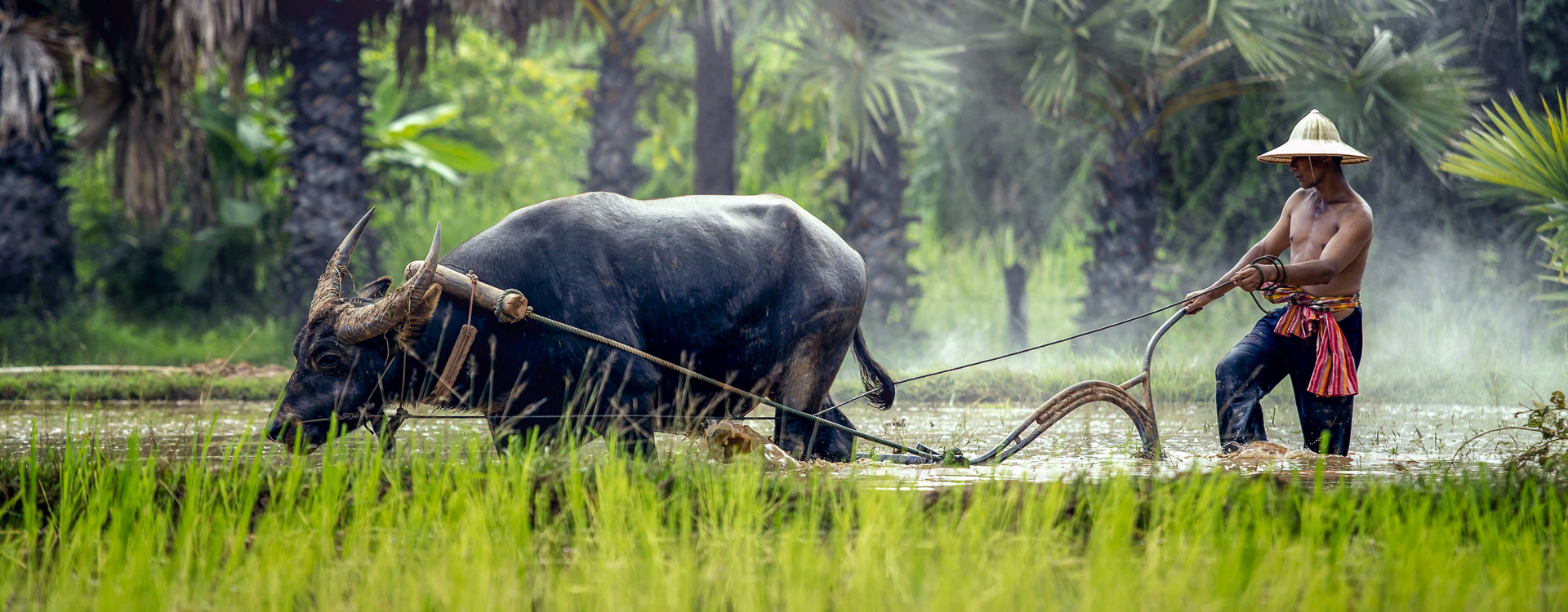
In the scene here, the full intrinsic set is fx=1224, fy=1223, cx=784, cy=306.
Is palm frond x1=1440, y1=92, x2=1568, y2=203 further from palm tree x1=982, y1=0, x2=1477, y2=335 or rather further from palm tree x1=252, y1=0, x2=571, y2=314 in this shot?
palm tree x1=252, y1=0, x2=571, y2=314

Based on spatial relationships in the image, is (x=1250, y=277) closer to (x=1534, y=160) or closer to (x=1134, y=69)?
(x=1534, y=160)

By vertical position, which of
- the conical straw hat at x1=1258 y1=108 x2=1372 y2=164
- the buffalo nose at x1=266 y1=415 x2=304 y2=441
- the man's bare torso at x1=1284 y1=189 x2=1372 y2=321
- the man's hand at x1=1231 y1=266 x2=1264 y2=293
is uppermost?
the conical straw hat at x1=1258 y1=108 x2=1372 y2=164

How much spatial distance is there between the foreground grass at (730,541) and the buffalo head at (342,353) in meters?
0.56

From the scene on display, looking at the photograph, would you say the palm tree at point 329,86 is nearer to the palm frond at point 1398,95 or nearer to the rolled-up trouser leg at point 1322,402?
the palm frond at point 1398,95

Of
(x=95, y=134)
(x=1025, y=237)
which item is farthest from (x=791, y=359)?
(x=1025, y=237)

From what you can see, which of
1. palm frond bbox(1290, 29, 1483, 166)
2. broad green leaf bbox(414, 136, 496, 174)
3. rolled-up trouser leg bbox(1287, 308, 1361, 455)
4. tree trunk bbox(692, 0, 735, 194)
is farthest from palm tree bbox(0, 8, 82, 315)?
palm frond bbox(1290, 29, 1483, 166)

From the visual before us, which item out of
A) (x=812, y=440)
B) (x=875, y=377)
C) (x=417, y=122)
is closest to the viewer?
(x=812, y=440)

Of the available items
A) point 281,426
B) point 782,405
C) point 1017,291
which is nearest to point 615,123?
point 1017,291

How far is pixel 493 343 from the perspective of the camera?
12.5 ft

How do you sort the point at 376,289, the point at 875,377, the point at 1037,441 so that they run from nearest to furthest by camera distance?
the point at 376,289 < the point at 875,377 < the point at 1037,441

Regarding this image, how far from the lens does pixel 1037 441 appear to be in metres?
5.37

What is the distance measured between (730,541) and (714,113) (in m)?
8.60

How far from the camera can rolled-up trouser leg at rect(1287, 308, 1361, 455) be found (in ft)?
14.3

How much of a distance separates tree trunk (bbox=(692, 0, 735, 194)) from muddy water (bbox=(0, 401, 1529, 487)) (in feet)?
14.6
